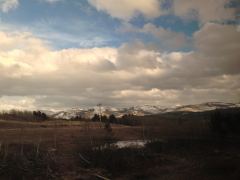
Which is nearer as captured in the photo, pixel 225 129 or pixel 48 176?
pixel 48 176

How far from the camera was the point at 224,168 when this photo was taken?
85.5 feet

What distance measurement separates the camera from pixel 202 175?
2428cm

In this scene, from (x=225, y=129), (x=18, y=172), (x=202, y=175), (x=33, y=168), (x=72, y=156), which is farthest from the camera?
(x=225, y=129)

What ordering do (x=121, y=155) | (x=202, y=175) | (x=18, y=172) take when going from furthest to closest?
(x=121, y=155)
(x=18, y=172)
(x=202, y=175)

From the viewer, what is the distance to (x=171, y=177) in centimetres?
2511

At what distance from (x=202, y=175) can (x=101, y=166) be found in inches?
496

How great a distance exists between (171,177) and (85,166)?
12.4m

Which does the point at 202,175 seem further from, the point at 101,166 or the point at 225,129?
the point at 225,129

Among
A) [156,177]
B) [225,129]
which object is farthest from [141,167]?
[225,129]

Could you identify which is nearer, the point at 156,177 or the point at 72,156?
the point at 156,177

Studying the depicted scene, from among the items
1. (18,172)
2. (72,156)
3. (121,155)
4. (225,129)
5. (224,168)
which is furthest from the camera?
(225,129)

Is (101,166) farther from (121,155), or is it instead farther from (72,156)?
(72,156)

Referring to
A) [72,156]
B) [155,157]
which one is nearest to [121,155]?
[155,157]

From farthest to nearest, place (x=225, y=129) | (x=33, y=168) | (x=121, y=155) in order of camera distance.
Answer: (x=225, y=129) → (x=121, y=155) → (x=33, y=168)
